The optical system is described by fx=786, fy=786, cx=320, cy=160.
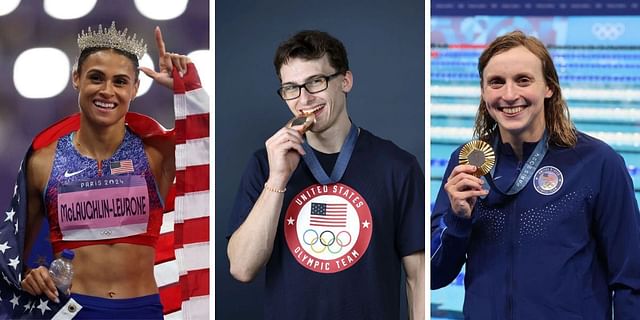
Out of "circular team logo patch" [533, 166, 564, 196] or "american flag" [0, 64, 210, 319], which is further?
"american flag" [0, 64, 210, 319]

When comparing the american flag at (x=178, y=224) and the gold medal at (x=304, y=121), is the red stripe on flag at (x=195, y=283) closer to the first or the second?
the american flag at (x=178, y=224)

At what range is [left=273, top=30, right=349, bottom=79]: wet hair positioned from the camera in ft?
10.6

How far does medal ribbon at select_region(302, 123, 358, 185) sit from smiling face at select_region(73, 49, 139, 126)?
809 mm

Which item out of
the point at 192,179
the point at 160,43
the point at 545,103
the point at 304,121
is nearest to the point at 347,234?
the point at 304,121

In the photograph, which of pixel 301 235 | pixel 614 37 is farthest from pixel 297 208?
pixel 614 37

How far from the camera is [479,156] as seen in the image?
122 inches

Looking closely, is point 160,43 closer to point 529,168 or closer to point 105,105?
point 105,105

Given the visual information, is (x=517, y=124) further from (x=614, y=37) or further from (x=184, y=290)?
(x=184, y=290)

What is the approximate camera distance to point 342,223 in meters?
3.19

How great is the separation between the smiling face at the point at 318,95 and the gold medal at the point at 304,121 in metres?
0.03

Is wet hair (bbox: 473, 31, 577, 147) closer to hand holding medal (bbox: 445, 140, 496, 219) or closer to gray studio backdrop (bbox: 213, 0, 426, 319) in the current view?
hand holding medal (bbox: 445, 140, 496, 219)

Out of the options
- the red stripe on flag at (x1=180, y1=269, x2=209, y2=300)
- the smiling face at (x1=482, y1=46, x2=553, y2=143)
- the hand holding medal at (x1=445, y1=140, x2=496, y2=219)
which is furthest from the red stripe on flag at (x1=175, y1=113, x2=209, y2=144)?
the smiling face at (x1=482, y1=46, x2=553, y2=143)

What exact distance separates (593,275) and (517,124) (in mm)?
639

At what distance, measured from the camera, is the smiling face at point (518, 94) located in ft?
10.0
